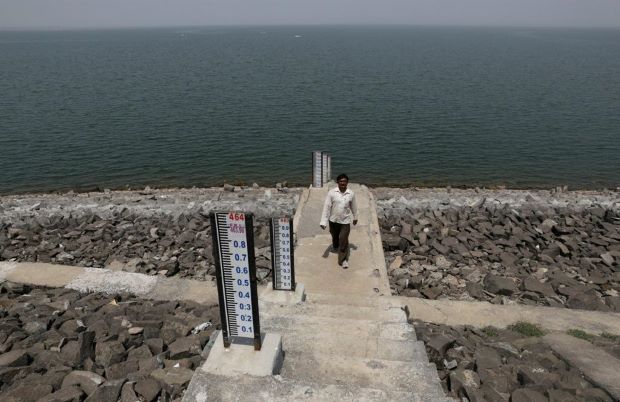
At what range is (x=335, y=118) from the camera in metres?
37.2

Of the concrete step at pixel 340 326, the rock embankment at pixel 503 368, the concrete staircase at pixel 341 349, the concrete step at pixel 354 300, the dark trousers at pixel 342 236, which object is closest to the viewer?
the concrete staircase at pixel 341 349

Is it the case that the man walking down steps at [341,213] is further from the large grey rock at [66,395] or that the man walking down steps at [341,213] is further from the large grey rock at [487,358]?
the large grey rock at [66,395]

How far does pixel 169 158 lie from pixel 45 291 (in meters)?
19.7

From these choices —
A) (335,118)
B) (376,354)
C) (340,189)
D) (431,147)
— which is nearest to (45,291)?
(340,189)

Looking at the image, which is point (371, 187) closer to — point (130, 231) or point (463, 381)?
point (130, 231)

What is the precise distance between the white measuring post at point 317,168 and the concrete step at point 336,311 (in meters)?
8.15

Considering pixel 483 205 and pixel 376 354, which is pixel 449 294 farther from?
pixel 483 205

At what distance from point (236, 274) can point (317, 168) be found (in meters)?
10.9

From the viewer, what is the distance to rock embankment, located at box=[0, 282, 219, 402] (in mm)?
5332

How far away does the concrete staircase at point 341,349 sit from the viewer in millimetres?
4566

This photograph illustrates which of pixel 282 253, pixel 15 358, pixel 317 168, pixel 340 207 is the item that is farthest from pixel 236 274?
pixel 317 168

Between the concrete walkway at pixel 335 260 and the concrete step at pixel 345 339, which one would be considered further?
the concrete walkway at pixel 335 260

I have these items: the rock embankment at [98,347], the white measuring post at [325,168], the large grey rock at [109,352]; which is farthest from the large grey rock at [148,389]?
the white measuring post at [325,168]

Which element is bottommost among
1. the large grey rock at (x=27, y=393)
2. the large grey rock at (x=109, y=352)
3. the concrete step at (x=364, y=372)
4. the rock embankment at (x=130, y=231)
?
the rock embankment at (x=130, y=231)
